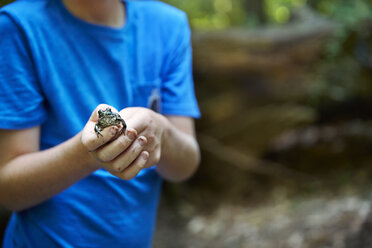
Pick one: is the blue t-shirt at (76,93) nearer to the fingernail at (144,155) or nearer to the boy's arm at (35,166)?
the boy's arm at (35,166)

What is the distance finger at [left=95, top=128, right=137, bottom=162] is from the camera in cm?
106

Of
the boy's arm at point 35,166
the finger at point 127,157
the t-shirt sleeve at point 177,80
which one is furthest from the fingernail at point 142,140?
the t-shirt sleeve at point 177,80

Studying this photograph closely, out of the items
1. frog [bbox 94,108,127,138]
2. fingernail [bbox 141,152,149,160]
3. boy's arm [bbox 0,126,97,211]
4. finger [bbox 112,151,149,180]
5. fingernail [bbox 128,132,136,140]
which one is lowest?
boy's arm [bbox 0,126,97,211]

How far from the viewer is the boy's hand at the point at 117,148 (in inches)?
41.6

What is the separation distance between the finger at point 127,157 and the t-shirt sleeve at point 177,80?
0.58 meters

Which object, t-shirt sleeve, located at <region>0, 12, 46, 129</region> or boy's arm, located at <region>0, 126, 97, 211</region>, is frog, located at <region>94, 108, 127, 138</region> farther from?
t-shirt sleeve, located at <region>0, 12, 46, 129</region>

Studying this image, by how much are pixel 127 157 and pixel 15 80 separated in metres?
0.56

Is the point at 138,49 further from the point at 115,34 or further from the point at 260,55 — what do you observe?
the point at 260,55

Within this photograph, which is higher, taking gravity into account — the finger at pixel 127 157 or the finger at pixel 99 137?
the finger at pixel 99 137

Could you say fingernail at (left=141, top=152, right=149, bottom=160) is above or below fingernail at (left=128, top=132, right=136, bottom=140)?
below

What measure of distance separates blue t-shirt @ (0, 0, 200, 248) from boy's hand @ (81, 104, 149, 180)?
0.36 metres

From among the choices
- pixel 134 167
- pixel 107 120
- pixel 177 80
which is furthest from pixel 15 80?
pixel 177 80

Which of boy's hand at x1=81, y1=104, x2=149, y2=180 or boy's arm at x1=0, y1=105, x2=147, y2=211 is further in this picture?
boy's arm at x1=0, y1=105, x2=147, y2=211

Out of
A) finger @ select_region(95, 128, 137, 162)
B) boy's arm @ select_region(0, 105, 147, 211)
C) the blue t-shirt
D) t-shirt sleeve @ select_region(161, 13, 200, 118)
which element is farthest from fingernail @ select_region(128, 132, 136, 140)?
t-shirt sleeve @ select_region(161, 13, 200, 118)
